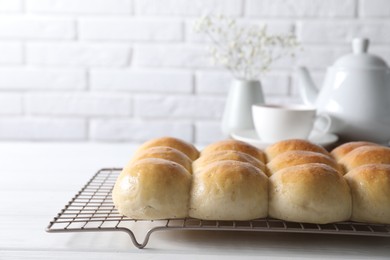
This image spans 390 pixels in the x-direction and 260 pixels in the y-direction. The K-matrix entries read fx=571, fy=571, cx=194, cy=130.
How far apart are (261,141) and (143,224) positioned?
443mm

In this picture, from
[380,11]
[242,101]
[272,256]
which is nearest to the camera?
[272,256]

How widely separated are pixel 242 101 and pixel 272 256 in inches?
27.0

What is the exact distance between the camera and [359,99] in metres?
1.14

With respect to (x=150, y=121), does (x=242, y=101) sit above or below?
above

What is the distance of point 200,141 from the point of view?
177 cm

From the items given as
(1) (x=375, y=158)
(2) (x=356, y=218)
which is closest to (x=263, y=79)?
(1) (x=375, y=158)

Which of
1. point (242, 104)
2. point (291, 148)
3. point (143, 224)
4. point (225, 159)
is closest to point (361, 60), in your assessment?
point (242, 104)

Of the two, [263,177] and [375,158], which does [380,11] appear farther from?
→ [263,177]

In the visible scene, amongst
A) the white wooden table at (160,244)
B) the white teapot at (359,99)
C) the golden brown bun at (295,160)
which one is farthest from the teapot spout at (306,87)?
the white wooden table at (160,244)

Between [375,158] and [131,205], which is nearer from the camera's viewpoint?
[131,205]

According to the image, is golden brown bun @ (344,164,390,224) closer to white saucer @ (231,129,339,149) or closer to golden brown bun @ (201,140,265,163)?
golden brown bun @ (201,140,265,163)

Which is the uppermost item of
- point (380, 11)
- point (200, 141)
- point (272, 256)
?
point (380, 11)

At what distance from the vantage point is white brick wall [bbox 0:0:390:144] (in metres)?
1.69

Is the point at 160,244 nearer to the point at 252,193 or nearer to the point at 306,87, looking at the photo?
the point at 252,193
